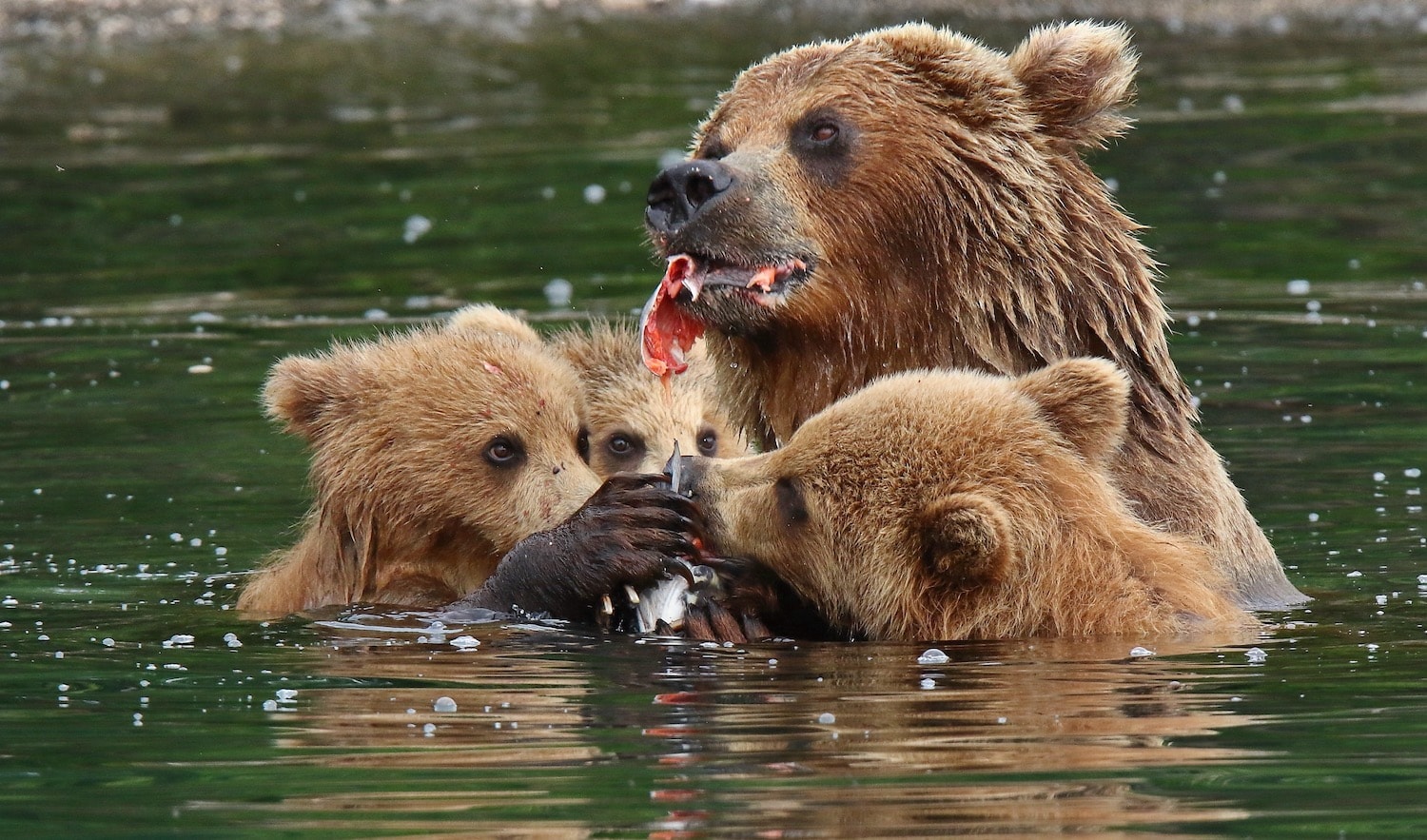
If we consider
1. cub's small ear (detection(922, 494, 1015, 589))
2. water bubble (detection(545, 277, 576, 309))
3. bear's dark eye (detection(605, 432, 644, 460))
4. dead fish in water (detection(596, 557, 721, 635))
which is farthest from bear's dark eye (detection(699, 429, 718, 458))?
water bubble (detection(545, 277, 576, 309))

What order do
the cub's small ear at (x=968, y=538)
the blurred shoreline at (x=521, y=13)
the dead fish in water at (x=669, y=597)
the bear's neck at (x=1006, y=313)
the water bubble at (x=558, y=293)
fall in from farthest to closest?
1. the blurred shoreline at (x=521, y=13)
2. the water bubble at (x=558, y=293)
3. the bear's neck at (x=1006, y=313)
4. the dead fish in water at (x=669, y=597)
5. the cub's small ear at (x=968, y=538)

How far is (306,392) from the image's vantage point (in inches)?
345

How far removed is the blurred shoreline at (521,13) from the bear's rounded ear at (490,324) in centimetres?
1876

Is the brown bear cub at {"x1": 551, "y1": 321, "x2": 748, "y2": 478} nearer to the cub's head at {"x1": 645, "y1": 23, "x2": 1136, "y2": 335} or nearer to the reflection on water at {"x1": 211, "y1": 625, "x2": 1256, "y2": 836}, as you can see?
the cub's head at {"x1": 645, "y1": 23, "x2": 1136, "y2": 335}

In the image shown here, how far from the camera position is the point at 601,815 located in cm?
520

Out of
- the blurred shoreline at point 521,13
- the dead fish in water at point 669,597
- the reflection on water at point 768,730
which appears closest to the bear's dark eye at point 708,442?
the dead fish in water at point 669,597

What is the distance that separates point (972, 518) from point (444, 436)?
2440 millimetres

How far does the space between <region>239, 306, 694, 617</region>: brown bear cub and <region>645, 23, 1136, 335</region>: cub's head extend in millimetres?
993

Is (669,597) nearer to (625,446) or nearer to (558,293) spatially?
(625,446)

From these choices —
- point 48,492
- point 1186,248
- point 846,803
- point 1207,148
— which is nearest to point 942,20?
point 1207,148

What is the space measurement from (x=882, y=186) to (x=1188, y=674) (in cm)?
206

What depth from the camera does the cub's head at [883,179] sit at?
7.89 metres

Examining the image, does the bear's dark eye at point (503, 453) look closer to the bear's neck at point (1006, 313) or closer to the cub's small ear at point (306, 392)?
the cub's small ear at point (306, 392)

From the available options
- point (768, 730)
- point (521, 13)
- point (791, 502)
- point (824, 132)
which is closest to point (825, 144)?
point (824, 132)
